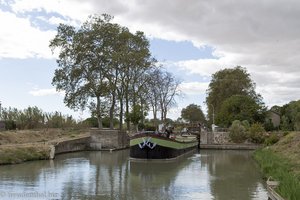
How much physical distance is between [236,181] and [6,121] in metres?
31.2

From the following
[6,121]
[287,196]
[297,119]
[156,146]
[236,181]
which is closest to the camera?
[287,196]

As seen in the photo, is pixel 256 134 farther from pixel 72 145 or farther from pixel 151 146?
pixel 151 146

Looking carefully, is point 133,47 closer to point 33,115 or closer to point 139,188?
point 33,115

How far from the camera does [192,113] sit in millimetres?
127062

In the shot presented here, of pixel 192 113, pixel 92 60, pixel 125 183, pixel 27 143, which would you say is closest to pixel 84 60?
pixel 92 60

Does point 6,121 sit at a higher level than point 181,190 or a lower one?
higher

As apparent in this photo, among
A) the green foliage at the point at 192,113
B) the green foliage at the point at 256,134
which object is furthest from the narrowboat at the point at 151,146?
the green foliage at the point at 192,113

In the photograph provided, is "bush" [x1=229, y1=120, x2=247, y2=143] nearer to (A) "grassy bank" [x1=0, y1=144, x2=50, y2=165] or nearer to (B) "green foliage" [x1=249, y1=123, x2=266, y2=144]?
(B) "green foliage" [x1=249, y1=123, x2=266, y2=144]

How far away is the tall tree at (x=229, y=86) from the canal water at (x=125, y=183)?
193ft

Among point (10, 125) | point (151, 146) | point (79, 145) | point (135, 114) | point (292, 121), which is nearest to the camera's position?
point (151, 146)

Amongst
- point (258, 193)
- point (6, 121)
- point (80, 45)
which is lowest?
point (258, 193)

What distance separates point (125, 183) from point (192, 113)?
105253 mm

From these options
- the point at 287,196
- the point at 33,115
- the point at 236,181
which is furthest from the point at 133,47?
the point at 287,196

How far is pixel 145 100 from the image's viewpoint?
6112 centimetres
